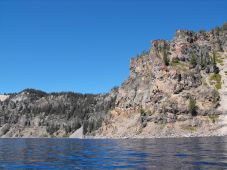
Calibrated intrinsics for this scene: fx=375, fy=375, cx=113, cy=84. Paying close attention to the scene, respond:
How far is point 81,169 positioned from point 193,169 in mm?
11414

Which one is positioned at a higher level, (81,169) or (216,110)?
(216,110)

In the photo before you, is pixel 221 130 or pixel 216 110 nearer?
pixel 221 130

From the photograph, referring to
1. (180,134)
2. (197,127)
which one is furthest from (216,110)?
(180,134)

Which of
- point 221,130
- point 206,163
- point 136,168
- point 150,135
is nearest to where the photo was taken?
point 136,168

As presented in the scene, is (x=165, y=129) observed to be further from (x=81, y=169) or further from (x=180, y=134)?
(x=81, y=169)

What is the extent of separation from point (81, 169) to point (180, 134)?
155072 millimetres

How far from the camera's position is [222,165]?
131 ft

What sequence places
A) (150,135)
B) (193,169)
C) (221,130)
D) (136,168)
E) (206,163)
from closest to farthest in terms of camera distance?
(193,169) → (136,168) → (206,163) → (221,130) → (150,135)

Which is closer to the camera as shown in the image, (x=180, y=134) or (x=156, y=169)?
(x=156, y=169)

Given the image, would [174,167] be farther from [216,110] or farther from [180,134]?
[216,110]

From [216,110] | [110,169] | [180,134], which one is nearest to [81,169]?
[110,169]

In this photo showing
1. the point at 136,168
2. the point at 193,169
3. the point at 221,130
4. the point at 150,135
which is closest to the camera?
the point at 193,169

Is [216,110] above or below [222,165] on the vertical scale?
above

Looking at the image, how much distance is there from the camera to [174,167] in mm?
39375
